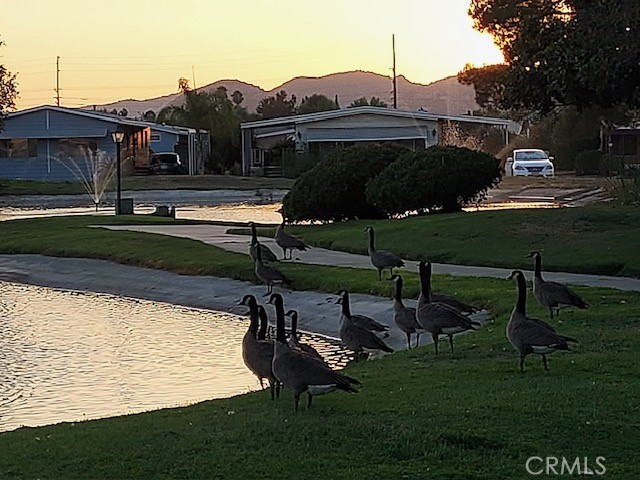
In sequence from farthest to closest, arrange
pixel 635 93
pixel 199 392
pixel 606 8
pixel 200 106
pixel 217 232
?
Result: pixel 200 106, pixel 217 232, pixel 635 93, pixel 606 8, pixel 199 392

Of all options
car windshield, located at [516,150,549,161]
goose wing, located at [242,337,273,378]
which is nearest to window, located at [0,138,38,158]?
car windshield, located at [516,150,549,161]

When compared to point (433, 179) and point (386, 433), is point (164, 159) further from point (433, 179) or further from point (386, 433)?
point (386, 433)

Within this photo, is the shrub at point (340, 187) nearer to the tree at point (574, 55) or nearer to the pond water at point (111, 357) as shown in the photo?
the tree at point (574, 55)

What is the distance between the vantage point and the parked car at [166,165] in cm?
7888

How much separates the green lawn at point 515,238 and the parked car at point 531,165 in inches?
1455

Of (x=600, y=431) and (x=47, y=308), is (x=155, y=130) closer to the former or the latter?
(x=47, y=308)

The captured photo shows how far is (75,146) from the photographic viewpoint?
77.8 metres

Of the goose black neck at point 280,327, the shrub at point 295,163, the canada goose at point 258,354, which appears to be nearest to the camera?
the goose black neck at point 280,327

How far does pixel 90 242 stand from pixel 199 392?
16259 millimetres

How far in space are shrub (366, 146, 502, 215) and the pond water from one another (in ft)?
36.4

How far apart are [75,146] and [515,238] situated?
56873 millimetres

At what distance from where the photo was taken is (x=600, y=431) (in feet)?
28.1

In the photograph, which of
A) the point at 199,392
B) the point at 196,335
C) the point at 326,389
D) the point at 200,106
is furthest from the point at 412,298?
the point at 200,106

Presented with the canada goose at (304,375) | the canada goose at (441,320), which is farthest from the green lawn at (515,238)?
the canada goose at (304,375)
